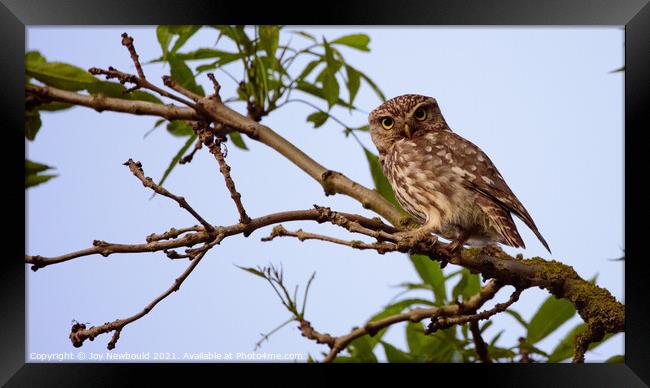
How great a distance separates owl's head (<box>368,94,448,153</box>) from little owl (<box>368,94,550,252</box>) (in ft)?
0.16

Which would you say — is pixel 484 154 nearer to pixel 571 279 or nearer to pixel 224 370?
pixel 571 279

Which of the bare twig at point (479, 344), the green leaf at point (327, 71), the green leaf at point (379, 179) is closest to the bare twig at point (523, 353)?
the bare twig at point (479, 344)

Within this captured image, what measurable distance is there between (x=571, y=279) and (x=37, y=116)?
4.53 ft

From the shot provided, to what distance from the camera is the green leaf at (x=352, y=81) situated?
5.91ft

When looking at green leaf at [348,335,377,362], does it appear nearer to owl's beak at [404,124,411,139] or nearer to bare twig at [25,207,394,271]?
bare twig at [25,207,394,271]

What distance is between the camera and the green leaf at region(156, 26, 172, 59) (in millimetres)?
1765

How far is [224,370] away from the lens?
167 cm

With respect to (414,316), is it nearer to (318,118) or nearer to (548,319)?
(548,319)

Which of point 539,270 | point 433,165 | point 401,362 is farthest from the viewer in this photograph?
point 433,165

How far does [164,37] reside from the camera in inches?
70.1

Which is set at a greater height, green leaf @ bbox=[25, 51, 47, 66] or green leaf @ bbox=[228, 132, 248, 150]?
green leaf @ bbox=[25, 51, 47, 66]

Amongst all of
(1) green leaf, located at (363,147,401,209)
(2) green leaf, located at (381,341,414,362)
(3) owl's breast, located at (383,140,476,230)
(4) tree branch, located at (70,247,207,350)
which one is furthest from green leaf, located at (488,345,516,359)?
(4) tree branch, located at (70,247,207,350)
